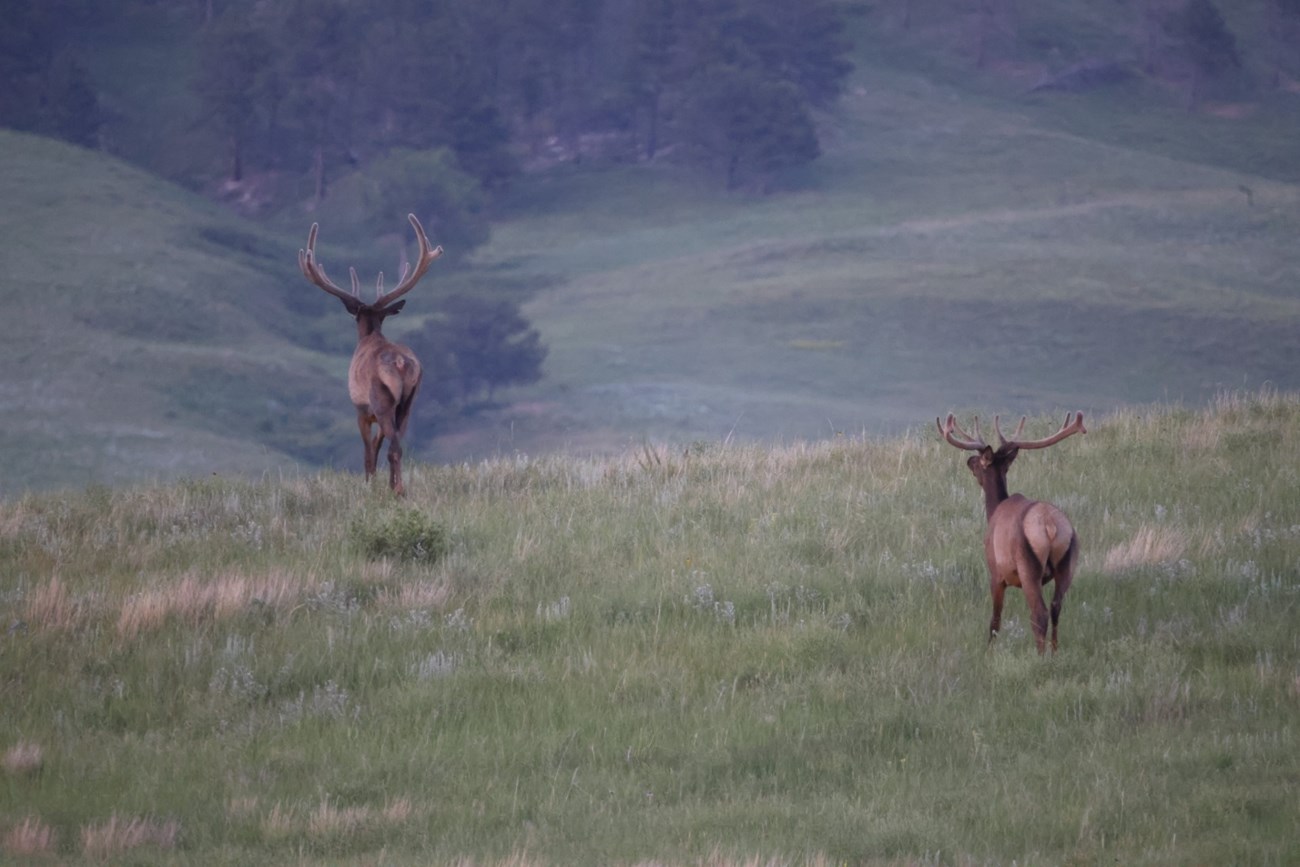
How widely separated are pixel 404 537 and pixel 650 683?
9.38 feet

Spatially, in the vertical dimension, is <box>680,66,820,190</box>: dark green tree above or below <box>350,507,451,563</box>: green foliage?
above

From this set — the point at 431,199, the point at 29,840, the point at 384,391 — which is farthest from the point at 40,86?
the point at 29,840

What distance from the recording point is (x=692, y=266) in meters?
91.1

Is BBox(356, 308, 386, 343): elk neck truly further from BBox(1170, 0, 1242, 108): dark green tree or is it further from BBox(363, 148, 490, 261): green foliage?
BBox(1170, 0, 1242, 108): dark green tree

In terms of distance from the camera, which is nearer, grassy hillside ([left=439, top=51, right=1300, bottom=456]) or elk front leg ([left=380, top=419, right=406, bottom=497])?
elk front leg ([left=380, top=419, right=406, bottom=497])

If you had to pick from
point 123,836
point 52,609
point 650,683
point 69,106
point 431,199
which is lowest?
point 123,836

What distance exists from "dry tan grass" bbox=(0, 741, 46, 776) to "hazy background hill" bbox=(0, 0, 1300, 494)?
34.9 meters

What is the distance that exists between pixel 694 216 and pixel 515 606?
94.7m

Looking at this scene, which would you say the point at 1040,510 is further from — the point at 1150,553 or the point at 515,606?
the point at 515,606

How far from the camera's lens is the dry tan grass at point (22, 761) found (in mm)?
6688

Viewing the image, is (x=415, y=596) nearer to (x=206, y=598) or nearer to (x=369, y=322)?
(x=206, y=598)

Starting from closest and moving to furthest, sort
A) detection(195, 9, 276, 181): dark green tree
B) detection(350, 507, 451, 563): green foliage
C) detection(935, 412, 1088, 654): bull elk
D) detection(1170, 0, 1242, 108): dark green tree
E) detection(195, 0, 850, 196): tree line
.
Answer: detection(935, 412, 1088, 654): bull elk < detection(350, 507, 451, 563): green foliage < detection(195, 9, 276, 181): dark green tree < detection(195, 0, 850, 196): tree line < detection(1170, 0, 1242, 108): dark green tree

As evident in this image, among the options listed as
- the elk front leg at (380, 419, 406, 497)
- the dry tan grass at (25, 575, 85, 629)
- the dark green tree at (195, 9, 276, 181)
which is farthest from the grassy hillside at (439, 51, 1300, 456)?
the dry tan grass at (25, 575, 85, 629)

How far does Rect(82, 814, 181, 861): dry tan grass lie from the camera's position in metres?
5.95
